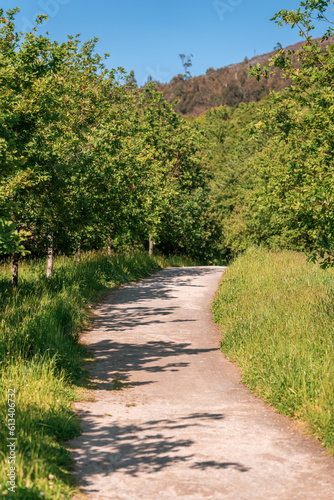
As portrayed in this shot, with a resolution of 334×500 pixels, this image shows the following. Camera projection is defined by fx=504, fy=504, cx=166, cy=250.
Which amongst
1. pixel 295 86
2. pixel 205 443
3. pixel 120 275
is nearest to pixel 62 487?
pixel 205 443

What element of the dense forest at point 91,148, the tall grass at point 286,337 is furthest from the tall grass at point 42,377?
the tall grass at point 286,337

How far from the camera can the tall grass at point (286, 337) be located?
20.2 feet

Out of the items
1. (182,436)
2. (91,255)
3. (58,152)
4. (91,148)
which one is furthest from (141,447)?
(91,255)

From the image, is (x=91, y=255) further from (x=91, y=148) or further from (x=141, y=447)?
(x=141, y=447)

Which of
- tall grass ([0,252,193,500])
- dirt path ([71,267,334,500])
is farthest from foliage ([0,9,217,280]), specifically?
dirt path ([71,267,334,500])

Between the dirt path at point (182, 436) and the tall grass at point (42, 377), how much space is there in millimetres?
288

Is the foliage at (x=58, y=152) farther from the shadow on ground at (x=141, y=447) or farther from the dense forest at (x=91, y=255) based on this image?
the shadow on ground at (x=141, y=447)

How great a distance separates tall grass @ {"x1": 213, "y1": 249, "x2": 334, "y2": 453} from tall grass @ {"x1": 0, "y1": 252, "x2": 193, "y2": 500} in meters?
2.67

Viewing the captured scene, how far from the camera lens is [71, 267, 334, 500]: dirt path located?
4449mm

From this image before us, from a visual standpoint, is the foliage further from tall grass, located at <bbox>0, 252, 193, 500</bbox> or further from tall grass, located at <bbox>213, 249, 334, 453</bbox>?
tall grass, located at <bbox>213, 249, 334, 453</bbox>

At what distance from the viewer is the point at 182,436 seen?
5.59 meters

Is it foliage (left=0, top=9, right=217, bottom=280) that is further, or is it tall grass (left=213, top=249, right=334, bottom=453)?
foliage (left=0, top=9, right=217, bottom=280)

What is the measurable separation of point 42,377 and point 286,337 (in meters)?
3.99

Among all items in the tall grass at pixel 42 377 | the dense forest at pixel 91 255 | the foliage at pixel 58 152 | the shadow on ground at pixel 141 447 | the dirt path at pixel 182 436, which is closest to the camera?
the tall grass at pixel 42 377
